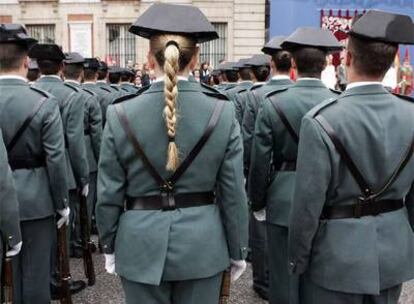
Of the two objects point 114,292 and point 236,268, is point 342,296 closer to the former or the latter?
point 236,268

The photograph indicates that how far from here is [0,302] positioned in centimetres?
359

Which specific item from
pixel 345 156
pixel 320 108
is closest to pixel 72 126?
pixel 320 108

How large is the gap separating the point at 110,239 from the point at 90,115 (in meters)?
4.01

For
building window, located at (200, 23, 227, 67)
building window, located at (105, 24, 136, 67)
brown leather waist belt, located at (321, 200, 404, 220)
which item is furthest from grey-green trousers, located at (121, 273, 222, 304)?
building window, located at (105, 24, 136, 67)

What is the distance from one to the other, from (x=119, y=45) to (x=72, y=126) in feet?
63.7

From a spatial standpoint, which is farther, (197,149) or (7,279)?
(7,279)

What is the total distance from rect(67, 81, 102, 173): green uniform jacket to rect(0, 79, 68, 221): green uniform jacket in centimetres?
252

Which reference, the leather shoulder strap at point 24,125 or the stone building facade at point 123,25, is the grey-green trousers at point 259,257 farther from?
the stone building facade at point 123,25

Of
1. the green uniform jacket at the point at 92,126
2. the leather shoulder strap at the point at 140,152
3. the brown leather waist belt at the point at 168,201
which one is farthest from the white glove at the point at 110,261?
the green uniform jacket at the point at 92,126

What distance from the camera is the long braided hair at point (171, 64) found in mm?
2529

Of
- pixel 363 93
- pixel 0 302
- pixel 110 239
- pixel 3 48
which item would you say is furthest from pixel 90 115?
pixel 363 93

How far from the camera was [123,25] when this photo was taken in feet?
79.0

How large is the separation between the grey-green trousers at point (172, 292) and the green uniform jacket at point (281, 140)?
1.33 metres

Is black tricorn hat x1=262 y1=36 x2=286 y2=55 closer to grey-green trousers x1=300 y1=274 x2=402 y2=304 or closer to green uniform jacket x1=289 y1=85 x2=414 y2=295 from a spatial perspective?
green uniform jacket x1=289 y1=85 x2=414 y2=295
